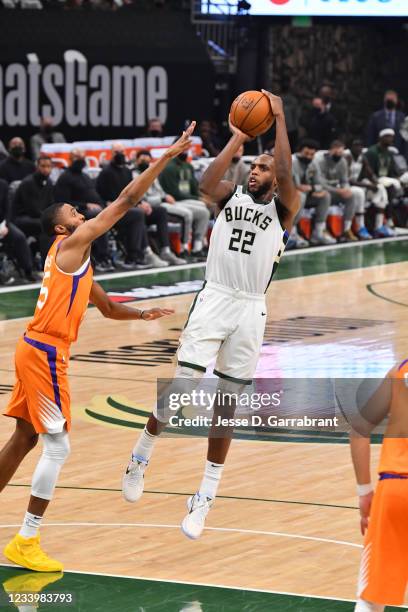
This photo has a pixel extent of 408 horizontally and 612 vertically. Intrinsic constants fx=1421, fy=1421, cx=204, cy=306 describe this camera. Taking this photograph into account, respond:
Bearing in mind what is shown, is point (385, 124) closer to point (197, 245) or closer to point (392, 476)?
point (197, 245)

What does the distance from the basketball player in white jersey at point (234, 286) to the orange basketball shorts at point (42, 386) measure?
0.87 m

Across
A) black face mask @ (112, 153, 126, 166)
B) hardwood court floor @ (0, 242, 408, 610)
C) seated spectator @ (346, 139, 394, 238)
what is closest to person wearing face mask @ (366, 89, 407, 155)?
seated spectator @ (346, 139, 394, 238)

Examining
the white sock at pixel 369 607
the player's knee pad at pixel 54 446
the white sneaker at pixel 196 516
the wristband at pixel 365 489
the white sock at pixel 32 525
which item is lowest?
the white sneaker at pixel 196 516

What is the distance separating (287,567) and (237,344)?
129cm

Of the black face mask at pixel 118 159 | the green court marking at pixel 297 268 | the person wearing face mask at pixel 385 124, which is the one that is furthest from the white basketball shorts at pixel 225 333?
the person wearing face mask at pixel 385 124

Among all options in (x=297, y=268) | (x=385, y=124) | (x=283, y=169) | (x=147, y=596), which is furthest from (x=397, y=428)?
(x=385, y=124)

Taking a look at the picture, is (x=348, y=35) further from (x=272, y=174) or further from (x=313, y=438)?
(x=272, y=174)

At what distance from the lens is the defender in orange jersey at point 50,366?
7000 mm

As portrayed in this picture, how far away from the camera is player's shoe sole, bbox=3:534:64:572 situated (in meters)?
7.00

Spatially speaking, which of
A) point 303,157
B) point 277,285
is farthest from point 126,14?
point 277,285

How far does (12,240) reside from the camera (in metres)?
16.4

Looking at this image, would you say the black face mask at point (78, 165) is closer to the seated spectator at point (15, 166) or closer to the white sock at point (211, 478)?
the seated spectator at point (15, 166)

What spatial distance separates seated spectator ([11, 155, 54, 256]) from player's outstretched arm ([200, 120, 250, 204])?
914 centimetres

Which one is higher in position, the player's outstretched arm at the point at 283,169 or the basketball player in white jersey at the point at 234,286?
the player's outstretched arm at the point at 283,169
